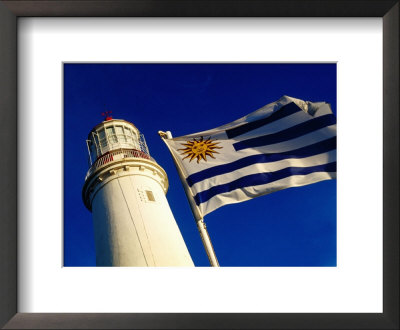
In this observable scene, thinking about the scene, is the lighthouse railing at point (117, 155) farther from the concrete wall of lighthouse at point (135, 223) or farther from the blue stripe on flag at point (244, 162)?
the blue stripe on flag at point (244, 162)

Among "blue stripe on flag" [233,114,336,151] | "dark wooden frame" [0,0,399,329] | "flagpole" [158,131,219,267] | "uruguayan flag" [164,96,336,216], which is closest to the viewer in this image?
"dark wooden frame" [0,0,399,329]

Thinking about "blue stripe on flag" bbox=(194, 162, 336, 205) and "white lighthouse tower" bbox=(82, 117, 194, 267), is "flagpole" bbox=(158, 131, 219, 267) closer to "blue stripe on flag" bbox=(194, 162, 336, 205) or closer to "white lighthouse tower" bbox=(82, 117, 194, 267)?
"blue stripe on flag" bbox=(194, 162, 336, 205)

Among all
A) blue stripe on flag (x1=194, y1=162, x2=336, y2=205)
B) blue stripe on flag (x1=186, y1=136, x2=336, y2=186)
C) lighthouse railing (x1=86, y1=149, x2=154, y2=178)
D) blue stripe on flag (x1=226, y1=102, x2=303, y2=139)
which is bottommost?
blue stripe on flag (x1=194, y1=162, x2=336, y2=205)

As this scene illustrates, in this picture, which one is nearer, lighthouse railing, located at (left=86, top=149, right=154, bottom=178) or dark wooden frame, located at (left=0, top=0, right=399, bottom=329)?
dark wooden frame, located at (left=0, top=0, right=399, bottom=329)

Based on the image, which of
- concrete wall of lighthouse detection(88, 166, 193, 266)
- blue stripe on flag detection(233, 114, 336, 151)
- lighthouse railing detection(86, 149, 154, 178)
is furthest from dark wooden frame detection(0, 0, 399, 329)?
lighthouse railing detection(86, 149, 154, 178)

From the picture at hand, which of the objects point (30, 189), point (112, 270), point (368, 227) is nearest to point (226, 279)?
point (112, 270)

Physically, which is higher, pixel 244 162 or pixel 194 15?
pixel 194 15

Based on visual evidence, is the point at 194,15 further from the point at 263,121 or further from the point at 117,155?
the point at 117,155

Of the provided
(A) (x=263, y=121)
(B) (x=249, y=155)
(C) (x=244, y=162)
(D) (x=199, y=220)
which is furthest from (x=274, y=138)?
(D) (x=199, y=220)
